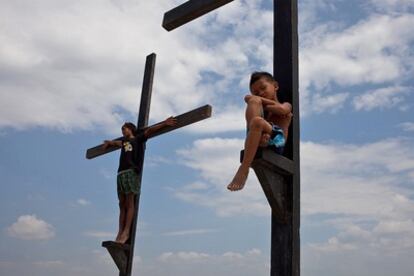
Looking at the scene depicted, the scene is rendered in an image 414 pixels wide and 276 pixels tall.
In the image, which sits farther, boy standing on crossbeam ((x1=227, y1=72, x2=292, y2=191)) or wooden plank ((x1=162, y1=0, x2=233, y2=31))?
wooden plank ((x1=162, y1=0, x2=233, y2=31))

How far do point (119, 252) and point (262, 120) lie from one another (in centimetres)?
327

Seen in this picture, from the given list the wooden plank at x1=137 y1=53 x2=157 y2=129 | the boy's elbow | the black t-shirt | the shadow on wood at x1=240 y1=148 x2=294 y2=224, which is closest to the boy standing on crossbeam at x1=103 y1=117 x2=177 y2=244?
the black t-shirt

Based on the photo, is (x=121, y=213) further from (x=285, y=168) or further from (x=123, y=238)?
(x=285, y=168)

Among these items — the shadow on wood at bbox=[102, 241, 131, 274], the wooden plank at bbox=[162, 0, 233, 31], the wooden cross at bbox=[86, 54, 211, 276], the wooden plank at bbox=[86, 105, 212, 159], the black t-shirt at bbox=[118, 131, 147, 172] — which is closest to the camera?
the wooden plank at bbox=[162, 0, 233, 31]

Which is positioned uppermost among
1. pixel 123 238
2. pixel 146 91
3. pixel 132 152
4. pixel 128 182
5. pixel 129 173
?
pixel 146 91

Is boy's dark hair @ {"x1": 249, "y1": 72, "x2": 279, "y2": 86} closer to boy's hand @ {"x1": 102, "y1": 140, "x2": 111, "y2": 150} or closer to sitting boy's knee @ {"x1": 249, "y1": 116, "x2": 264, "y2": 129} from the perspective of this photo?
sitting boy's knee @ {"x1": 249, "y1": 116, "x2": 264, "y2": 129}

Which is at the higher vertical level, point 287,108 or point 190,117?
point 190,117

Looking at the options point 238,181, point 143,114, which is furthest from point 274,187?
point 143,114

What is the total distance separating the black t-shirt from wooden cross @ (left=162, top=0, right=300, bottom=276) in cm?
282

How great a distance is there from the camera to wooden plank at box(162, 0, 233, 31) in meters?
3.89

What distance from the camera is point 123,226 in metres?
5.56

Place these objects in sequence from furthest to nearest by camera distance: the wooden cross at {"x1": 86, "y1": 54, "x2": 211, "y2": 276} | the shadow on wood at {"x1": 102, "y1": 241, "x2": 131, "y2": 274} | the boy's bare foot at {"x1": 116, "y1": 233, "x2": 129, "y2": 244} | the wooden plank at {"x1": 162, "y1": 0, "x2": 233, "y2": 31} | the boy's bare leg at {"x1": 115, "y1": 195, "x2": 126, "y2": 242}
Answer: the boy's bare leg at {"x1": 115, "y1": 195, "x2": 126, "y2": 242}, the boy's bare foot at {"x1": 116, "y1": 233, "x2": 129, "y2": 244}, the shadow on wood at {"x1": 102, "y1": 241, "x2": 131, "y2": 274}, the wooden cross at {"x1": 86, "y1": 54, "x2": 211, "y2": 276}, the wooden plank at {"x1": 162, "y1": 0, "x2": 233, "y2": 31}

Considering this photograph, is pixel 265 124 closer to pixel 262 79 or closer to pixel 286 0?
pixel 262 79

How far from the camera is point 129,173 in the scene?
5562mm
